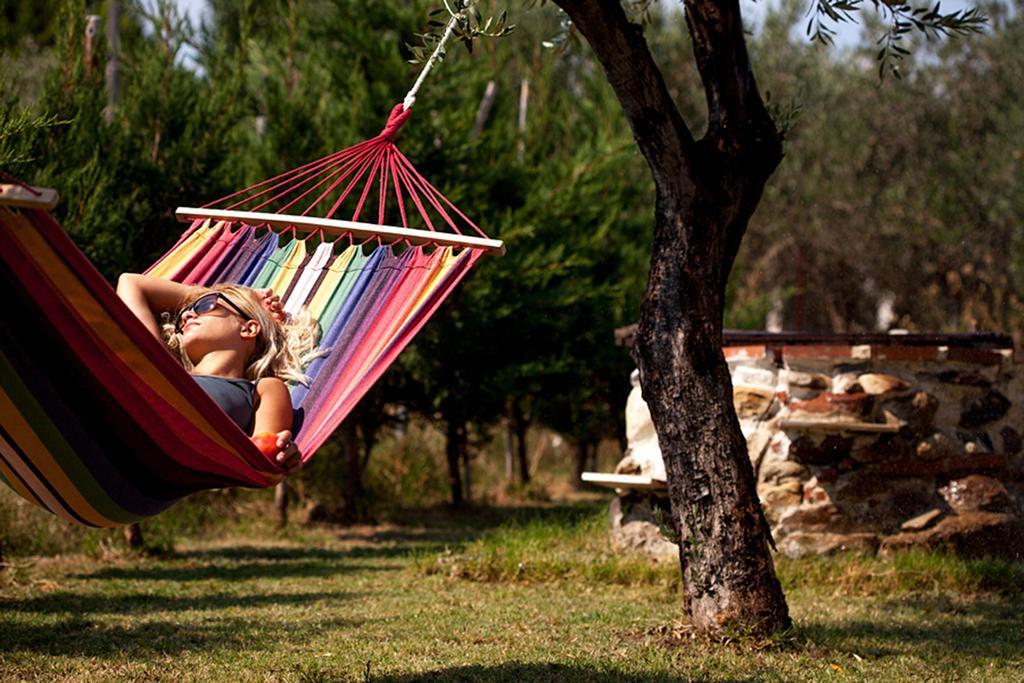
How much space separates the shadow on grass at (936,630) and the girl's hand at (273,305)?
214cm

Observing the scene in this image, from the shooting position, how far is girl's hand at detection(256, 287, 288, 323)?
365 cm

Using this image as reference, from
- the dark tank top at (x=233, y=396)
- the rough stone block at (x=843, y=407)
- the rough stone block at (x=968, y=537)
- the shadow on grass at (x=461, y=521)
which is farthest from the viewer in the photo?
the shadow on grass at (x=461, y=521)

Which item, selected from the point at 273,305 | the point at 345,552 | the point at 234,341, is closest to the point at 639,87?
the point at 273,305

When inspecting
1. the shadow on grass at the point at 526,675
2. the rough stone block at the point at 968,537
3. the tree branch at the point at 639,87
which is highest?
the tree branch at the point at 639,87

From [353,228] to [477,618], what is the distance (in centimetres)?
174

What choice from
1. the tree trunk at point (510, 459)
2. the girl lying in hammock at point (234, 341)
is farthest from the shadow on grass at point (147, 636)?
the tree trunk at point (510, 459)

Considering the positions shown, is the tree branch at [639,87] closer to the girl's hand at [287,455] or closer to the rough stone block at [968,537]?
the girl's hand at [287,455]

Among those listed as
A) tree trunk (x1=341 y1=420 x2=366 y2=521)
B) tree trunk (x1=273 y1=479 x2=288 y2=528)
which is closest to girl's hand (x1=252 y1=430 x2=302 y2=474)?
tree trunk (x1=273 y1=479 x2=288 y2=528)

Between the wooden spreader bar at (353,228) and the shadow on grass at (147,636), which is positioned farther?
the shadow on grass at (147,636)

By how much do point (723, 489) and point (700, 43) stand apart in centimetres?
153

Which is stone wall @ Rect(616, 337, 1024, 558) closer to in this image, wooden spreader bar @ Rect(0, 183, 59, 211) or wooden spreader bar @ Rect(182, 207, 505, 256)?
wooden spreader bar @ Rect(182, 207, 505, 256)

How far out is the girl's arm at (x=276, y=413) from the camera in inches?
125

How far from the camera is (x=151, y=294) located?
11.5 ft

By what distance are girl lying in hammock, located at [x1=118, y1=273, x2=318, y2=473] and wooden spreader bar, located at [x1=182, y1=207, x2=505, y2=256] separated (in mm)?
382
